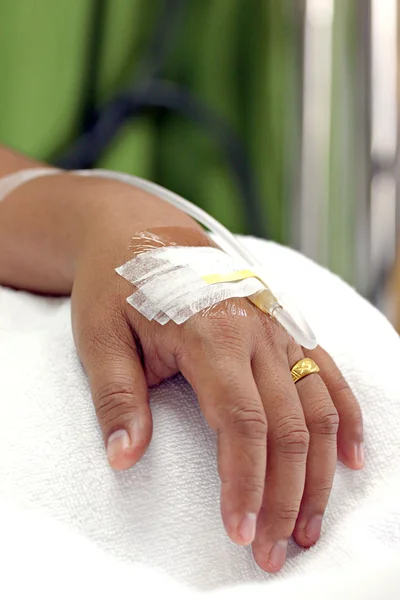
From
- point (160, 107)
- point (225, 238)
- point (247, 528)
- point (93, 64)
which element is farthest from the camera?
point (160, 107)

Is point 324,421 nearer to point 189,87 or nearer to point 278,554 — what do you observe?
point 278,554

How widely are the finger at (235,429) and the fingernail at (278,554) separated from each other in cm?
4

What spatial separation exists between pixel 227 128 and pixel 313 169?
0.24 meters

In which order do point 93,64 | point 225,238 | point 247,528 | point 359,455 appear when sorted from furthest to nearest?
point 93,64 < point 225,238 < point 359,455 < point 247,528

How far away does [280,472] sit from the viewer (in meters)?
0.53

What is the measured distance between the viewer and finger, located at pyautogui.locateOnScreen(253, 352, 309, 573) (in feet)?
1.70

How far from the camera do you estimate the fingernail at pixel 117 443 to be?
1.70 ft

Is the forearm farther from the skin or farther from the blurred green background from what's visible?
the blurred green background

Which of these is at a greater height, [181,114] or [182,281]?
[182,281]

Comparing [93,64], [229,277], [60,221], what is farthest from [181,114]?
[229,277]

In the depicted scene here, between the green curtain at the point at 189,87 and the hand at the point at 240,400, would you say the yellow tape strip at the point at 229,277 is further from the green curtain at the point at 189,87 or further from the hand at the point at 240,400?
the green curtain at the point at 189,87

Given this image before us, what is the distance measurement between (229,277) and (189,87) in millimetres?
1291

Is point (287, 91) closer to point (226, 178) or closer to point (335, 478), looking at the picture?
point (226, 178)

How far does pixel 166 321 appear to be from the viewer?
0.58 metres
